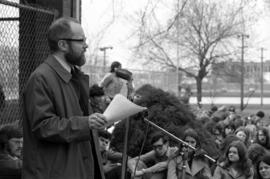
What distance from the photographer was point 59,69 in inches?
145

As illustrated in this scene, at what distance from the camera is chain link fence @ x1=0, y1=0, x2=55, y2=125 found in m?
5.63

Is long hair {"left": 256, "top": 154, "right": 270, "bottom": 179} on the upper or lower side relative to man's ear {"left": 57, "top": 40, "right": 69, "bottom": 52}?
lower

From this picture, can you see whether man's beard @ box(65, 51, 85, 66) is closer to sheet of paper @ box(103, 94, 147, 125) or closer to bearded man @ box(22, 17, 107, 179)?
bearded man @ box(22, 17, 107, 179)

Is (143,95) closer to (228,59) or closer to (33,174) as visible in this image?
(33,174)

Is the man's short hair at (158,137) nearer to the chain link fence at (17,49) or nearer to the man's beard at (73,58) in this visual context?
the chain link fence at (17,49)

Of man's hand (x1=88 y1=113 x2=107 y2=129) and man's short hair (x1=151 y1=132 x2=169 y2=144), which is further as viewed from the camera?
man's short hair (x1=151 y1=132 x2=169 y2=144)

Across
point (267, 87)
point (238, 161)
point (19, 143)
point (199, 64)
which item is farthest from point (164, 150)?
point (267, 87)

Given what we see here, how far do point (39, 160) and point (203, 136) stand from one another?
17.5 ft

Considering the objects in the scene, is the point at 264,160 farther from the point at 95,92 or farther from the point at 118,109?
the point at 118,109

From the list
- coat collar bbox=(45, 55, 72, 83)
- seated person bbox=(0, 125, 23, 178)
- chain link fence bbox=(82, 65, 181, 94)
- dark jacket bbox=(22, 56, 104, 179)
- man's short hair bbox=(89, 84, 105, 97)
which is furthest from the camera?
chain link fence bbox=(82, 65, 181, 94)

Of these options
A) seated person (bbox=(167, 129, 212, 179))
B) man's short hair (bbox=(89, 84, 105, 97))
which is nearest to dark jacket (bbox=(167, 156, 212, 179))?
seated person (bbox=(167, 129, 212, 179))

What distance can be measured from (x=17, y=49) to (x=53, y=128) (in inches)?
106

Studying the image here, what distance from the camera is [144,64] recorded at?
31344mm

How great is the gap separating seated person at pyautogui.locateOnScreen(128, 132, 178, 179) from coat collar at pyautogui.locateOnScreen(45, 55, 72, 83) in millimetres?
3340
